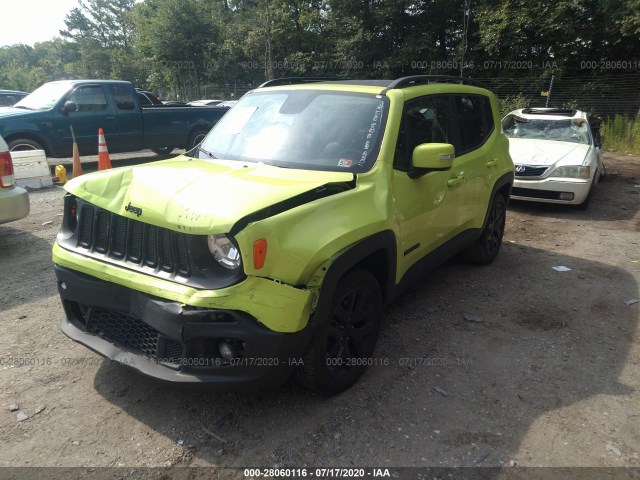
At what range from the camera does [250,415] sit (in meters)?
2.76

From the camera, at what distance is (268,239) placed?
2.28 meters

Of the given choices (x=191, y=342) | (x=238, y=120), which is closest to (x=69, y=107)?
(x=238, y=120)

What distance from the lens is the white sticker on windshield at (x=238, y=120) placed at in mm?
3754

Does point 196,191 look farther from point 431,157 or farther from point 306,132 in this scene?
point 431,157

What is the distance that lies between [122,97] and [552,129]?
348 inches

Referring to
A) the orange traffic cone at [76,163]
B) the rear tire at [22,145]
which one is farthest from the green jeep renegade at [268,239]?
the rear tire at [22,145]

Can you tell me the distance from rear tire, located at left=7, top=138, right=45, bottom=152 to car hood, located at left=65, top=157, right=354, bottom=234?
291 inches

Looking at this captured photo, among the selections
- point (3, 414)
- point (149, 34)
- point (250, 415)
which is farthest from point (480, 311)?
point (149, 34)

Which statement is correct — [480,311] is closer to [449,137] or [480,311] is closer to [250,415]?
[449,137]

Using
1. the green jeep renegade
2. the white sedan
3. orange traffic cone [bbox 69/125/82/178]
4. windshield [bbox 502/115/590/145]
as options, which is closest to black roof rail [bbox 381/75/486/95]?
the green jeep renegade

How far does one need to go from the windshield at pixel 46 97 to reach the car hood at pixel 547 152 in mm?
8850

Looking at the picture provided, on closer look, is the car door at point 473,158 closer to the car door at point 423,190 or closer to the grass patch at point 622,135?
the car door at point 423,190

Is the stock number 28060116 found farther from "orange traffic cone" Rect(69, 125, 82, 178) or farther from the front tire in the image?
"orange traffic cone" Rect(69, 125, 82, 178)

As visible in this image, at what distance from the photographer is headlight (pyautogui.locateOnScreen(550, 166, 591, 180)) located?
7434mm
